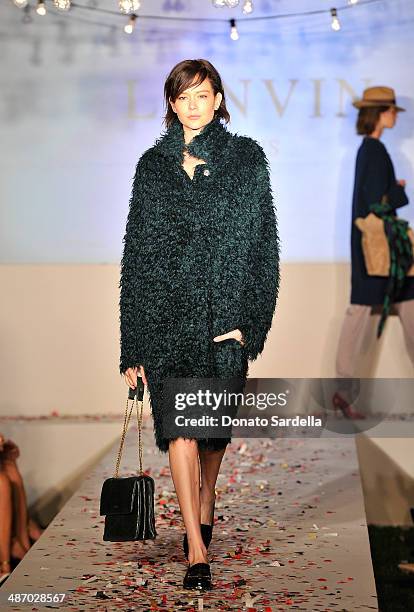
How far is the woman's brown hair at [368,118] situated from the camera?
15.8ft

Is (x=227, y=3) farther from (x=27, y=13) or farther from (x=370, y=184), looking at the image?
(x=370, y=184)

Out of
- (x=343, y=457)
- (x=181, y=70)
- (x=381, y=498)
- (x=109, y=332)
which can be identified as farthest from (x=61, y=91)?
(x=381, y=498)

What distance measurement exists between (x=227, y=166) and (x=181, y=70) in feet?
0.99

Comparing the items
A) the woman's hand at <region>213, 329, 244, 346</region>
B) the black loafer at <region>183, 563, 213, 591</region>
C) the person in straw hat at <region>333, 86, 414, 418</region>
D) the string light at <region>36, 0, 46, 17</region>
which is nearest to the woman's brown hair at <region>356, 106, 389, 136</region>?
the person in straw hat at <region>333, 86, 414, 418</region>

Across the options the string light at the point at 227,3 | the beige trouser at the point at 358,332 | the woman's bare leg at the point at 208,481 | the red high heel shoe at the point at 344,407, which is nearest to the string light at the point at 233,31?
the string light at the point at 227,3

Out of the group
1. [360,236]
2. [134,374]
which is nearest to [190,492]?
[134,374]

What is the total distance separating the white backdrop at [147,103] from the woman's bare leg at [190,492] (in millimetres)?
1194

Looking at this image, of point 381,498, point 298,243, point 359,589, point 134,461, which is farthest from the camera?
point 381,498

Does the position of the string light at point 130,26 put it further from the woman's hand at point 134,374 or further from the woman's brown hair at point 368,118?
→ the woman's hand at point 134,374

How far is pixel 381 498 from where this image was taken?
17.7ft

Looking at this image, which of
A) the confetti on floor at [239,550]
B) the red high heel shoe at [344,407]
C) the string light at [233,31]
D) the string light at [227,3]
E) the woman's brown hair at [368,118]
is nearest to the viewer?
the confetti on floor at [239,550]

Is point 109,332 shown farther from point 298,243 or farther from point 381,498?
point 381,498

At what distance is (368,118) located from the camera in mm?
4836

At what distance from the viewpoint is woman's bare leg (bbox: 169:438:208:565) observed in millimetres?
3494
